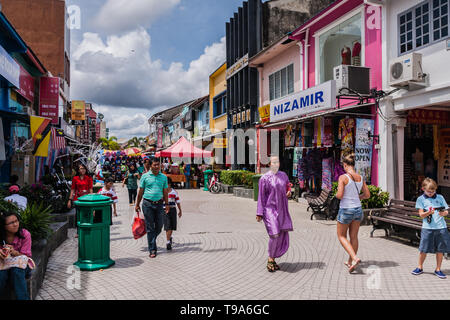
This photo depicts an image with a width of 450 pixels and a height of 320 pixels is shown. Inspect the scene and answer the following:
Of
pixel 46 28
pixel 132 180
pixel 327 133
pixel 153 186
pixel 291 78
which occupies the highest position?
pixel 46 28

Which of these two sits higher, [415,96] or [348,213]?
[415,96]

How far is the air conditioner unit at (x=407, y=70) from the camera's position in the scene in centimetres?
881

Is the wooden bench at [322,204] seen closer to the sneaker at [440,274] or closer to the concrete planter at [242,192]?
the sneaker at [440,274]

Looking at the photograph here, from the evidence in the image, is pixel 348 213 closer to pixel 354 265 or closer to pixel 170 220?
pixel 354 265

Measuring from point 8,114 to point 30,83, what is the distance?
23.6 ft

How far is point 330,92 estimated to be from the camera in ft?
35.3

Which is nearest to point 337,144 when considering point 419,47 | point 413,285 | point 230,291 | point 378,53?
point 378,53

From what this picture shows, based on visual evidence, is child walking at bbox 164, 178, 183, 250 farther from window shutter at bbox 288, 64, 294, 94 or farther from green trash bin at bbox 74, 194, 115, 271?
window shutter at bbox 288, 64, 294, 94

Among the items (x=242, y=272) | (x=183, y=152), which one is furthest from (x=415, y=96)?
(x=183, y=152)

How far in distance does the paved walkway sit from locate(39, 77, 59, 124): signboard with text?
1172 cm

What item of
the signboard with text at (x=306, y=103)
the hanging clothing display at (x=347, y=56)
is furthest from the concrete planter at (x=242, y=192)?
the hanging clothing display at (x=347, y=56)

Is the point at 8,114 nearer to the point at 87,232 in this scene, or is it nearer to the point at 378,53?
the point at 87,232

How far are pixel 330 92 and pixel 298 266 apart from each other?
6.58 metres

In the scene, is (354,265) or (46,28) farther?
(46,28)
